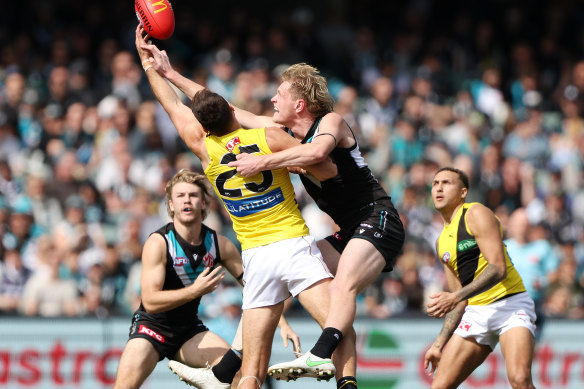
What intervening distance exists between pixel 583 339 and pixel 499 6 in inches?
342

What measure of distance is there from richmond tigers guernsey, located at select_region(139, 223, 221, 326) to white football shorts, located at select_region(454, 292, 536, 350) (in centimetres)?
233

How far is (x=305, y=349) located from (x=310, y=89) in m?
5.21

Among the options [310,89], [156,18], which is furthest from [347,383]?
[156,18]

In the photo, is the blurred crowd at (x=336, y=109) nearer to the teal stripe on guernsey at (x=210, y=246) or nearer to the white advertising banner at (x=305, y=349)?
the white advertising banner at (x=305, y=349)

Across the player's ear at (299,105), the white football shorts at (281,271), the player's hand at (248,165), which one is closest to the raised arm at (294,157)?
the player's hand at (248,165)

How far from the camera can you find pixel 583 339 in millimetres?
12203

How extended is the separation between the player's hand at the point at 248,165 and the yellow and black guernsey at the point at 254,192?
0.39 feet

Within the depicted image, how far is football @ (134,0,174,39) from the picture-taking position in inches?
318

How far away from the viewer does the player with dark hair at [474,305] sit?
8234 millimetres

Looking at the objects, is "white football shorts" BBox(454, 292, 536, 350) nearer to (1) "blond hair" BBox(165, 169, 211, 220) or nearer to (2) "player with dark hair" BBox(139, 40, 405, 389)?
(2) "player with dark hair" BBox(139, 40, 405, 389)

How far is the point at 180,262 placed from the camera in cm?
830

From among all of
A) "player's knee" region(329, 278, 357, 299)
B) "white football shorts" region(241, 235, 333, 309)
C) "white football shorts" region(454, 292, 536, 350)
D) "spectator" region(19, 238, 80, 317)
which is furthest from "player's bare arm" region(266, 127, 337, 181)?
"spectator" region(19, 238, 80, 317)

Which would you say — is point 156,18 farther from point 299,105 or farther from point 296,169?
point 296,169

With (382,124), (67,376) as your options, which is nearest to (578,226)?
(382,124)
